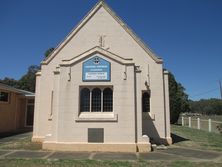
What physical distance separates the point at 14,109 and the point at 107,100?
15293 mm

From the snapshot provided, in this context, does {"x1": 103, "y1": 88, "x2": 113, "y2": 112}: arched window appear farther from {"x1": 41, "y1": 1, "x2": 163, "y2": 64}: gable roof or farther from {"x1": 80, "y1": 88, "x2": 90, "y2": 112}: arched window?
{"x1": 41, "y1": 1, "x2": 163, "y2": 64}: gable roof

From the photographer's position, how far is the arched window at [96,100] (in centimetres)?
1494

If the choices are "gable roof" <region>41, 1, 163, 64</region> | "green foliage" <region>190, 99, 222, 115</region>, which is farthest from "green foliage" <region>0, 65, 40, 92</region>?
"green foliage" <region>190, 99, 222, 115</region>

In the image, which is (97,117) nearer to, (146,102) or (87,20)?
(146,102)

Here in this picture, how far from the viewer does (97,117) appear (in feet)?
47.3

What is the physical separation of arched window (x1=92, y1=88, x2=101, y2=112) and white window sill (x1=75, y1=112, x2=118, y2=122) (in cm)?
32

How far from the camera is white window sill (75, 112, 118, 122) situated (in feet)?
46.8

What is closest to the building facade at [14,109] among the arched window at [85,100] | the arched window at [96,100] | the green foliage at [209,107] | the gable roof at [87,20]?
the gable roof at [87,20]

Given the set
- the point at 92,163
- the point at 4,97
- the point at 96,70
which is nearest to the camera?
the point at 92,163

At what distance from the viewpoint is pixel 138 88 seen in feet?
48.5

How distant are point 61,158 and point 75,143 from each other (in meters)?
2.41

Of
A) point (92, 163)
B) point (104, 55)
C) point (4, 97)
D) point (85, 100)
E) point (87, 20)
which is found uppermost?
point (87, 20)

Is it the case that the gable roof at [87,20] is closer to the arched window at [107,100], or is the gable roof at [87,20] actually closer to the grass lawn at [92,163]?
the arched window at [107,100]

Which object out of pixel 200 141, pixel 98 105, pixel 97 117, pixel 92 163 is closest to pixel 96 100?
pixel 98 105
